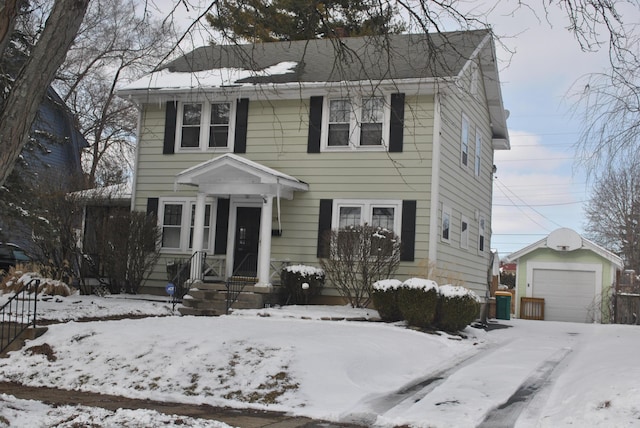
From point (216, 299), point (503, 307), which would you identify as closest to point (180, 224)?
point (216, 299)

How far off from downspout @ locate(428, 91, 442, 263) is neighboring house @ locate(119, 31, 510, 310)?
0.10 feet

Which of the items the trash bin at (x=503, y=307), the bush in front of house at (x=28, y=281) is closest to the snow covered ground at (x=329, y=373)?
the bush in front of house at (x=28, y=281)

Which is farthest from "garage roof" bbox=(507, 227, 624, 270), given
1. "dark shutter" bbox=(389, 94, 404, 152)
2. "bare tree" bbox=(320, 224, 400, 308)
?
"bare tree" bbox=(320, 224, 400, 308)

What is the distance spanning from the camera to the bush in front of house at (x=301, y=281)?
1572 cm

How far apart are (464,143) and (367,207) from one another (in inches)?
166

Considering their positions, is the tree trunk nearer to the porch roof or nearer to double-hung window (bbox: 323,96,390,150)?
the porch roof

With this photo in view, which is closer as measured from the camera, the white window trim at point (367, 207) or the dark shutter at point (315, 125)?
the white window trim at point (367, 207)

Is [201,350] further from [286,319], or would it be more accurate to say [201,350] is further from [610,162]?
[610,162]

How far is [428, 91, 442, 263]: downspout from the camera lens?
15.9 meters

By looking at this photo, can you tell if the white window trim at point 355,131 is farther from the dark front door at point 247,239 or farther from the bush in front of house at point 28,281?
the bush in front of house at point 28,281

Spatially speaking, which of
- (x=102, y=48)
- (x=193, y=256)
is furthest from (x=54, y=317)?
(x=102, y=48)

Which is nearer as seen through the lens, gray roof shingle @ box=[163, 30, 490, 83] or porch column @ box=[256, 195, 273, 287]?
porch column @ box=[256, 195, 273, 287]

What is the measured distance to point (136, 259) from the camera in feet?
56.4

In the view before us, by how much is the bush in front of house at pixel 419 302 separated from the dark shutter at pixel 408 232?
239 cm
